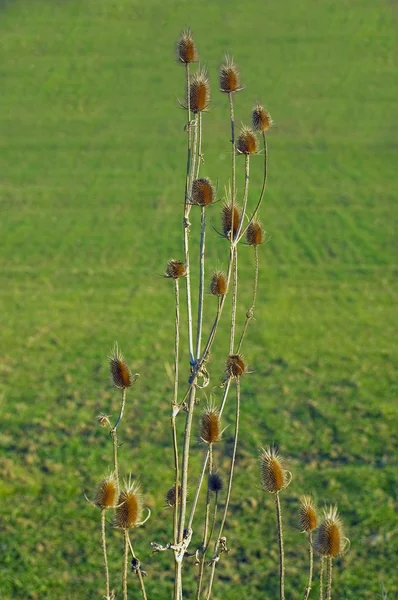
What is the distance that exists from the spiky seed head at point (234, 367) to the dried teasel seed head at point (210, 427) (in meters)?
0.17

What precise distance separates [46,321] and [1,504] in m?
6.70

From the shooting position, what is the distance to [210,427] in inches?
149

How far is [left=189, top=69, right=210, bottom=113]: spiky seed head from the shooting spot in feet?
12.1

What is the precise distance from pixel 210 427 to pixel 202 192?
957 millimetres

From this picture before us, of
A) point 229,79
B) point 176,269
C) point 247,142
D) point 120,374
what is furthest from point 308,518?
point 229,79

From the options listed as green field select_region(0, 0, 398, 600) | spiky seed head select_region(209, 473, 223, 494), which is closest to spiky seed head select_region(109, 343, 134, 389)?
spiky seed head select_region(209, 473, 223, 494)

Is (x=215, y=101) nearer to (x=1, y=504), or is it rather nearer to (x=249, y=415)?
(x=249, y=415)

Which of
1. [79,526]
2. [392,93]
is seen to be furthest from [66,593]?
[392,93]

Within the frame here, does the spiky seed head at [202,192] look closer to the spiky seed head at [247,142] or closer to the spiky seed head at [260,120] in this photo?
the spiky seed head at [247,142]

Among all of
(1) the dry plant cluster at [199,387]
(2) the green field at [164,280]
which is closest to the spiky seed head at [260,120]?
(1) the dry plant cluster at [199,387]

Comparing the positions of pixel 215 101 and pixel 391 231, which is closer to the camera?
pixel 391 231

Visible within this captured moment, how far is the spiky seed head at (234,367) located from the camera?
3891mm

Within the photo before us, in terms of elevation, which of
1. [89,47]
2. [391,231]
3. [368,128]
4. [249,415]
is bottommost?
[249,415]

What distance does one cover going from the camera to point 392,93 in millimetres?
32094
